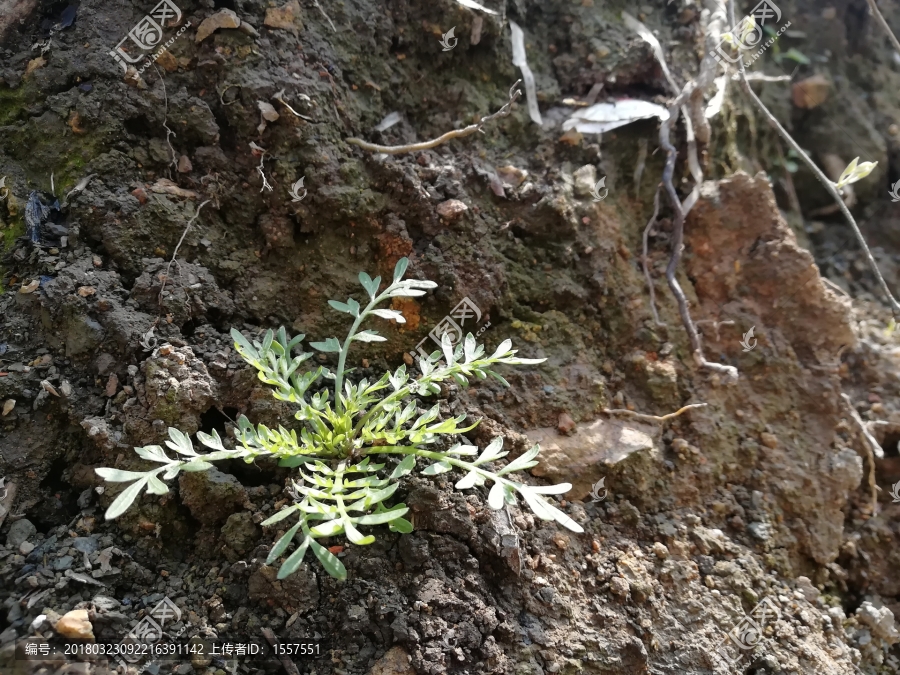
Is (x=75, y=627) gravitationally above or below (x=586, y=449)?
above

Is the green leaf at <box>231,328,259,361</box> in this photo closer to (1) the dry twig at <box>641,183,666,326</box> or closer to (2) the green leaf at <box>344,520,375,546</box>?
(2) the green leaf at <box>344,520,375,546</box>

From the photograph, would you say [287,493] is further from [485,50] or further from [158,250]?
[485,50]

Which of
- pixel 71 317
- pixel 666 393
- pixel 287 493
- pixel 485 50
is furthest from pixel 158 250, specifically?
pixel 666 393

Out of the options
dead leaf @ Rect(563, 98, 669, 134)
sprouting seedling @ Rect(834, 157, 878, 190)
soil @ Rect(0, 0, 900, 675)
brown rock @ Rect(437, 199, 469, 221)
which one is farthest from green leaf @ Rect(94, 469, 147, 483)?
sprouting seedling @ Rect(834, 157, 878, 190)

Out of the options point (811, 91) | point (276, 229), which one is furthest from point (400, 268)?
point (811, 91)

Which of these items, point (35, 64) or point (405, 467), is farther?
point (35, 64)

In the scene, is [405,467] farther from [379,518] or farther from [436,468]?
[379,518]

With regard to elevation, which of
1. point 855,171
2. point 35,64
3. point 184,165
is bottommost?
point 855,171
